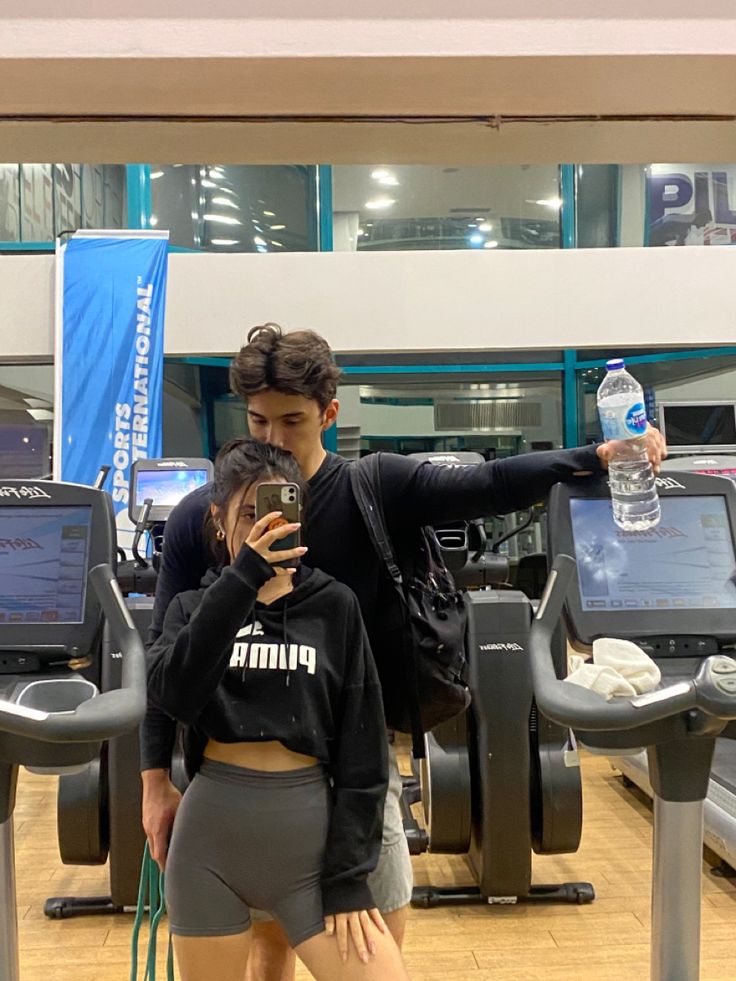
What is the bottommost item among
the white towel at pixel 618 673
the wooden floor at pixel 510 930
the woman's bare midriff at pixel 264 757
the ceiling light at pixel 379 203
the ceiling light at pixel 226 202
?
the wooden floor at pixel 510 930

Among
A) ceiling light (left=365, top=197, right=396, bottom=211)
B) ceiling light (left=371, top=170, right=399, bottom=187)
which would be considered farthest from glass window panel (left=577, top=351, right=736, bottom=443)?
ceiling light (left=371, top=170, right=399, bottom=187)

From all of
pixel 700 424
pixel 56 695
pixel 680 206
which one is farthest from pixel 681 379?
pixel 56 695

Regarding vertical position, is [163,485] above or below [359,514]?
above

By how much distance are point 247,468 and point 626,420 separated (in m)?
0.65

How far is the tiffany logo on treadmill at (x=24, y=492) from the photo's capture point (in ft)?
5.58

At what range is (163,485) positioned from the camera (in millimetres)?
4875

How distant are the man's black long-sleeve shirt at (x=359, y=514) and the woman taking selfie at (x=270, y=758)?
14 cm

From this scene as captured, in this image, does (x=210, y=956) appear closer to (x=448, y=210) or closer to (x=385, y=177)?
(x=448, y=210)

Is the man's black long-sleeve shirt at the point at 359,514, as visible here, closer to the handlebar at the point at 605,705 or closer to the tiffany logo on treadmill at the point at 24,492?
the tiffany logo on treadmill at the point at 24,492

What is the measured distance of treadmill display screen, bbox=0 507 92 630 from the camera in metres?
1.60

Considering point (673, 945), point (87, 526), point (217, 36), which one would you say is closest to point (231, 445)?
point (87, 526)

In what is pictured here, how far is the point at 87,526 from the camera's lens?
1.68 metres

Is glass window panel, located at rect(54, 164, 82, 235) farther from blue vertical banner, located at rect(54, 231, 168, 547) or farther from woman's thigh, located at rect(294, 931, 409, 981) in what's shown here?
woman's thigh, located at rect(294, 931, 409, 981)

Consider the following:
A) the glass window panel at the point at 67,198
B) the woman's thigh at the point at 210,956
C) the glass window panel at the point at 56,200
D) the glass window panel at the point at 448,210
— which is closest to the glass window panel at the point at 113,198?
the glass window panel at the point at 56,200
